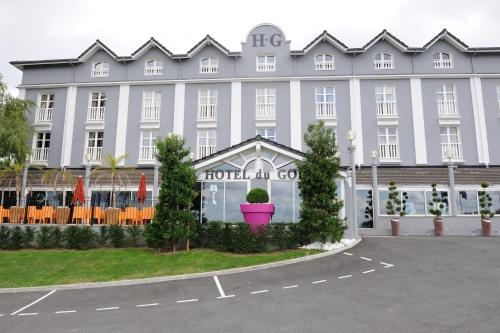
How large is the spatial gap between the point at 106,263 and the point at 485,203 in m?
19.3

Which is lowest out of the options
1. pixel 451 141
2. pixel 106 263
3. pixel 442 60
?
pixel 106 263

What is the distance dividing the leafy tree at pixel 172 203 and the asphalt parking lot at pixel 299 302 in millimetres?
3656

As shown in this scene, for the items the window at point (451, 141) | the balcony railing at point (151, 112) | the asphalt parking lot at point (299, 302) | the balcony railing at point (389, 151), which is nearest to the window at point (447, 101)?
the window at point (451, 141)

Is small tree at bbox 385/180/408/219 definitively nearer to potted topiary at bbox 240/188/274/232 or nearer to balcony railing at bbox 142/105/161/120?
potted topiary at bbox 240/188/274/232

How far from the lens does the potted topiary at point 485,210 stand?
60.3ft

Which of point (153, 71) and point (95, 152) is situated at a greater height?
point (153, 71)

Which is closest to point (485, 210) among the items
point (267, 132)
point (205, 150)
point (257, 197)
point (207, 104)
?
point (267, 132)

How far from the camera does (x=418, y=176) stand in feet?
69.2

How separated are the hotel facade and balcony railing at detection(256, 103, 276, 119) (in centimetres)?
7

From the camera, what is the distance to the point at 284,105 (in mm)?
23656

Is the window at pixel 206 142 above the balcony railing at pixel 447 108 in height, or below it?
below

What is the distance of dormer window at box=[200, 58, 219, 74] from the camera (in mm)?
24703

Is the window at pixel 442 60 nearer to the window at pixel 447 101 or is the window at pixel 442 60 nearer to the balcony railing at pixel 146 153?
the window at pixel 447 101

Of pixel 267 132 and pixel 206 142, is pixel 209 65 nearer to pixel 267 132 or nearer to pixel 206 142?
pixel 206 142
